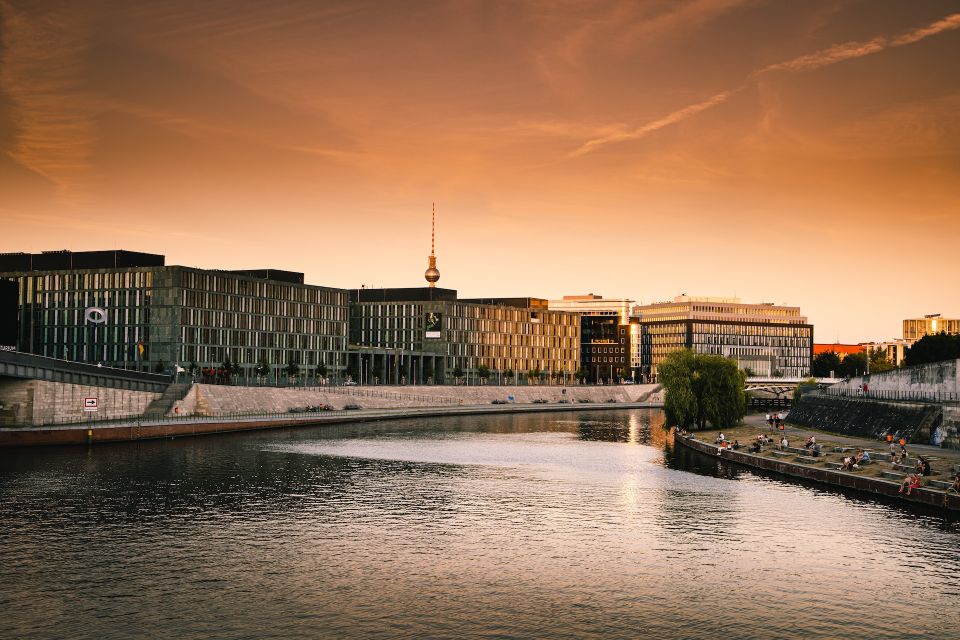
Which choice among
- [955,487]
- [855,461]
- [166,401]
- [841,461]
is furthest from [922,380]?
[166,401]

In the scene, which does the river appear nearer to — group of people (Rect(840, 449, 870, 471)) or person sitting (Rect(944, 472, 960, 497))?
person sitting (Rect(944, 472, 960, 497))

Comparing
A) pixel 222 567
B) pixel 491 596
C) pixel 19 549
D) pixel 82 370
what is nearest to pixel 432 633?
pixel 491 596

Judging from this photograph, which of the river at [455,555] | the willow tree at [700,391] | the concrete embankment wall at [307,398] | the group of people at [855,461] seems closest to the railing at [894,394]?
the willow tree at [700,391]

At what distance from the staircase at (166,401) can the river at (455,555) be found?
37.5 m

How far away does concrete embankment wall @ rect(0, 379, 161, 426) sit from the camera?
322 ft

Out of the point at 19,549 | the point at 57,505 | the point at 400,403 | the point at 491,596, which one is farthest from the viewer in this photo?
the point at 400,403

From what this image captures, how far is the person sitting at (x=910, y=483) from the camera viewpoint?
5869 cm

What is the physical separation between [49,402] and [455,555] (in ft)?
234

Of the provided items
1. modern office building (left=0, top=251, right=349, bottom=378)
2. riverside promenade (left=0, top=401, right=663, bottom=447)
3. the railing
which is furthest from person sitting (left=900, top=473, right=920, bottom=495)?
modern office building (left=0, top=251, right=349, bottom=378)

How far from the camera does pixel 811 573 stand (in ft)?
135

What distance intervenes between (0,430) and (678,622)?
245 ft

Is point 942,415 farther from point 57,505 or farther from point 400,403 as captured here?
point 400,403

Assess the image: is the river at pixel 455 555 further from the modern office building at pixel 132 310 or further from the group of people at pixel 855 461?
the modern office building at pixel 132 310

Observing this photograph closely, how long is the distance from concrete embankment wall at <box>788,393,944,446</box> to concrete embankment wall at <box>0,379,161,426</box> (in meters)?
80.6
